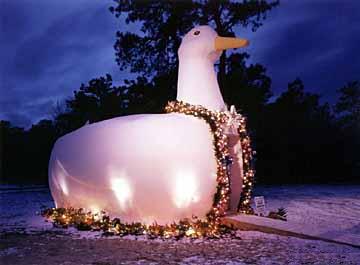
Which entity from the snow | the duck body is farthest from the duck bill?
the snow

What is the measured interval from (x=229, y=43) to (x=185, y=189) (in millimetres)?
2888

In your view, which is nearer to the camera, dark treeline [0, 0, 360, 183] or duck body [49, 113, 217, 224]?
duck body [49, 113, 217, 224]

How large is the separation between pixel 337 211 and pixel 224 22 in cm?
1163

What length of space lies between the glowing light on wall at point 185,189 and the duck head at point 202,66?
5.21ft

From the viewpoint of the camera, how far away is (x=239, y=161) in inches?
346

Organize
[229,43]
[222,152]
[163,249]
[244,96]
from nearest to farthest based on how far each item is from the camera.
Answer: [163,249]
[222,152]
[229,43]
[244,96]

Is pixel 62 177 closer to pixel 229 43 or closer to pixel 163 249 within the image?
pixel 163 249

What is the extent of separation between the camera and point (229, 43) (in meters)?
8.76

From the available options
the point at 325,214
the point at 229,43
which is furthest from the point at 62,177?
the point at 325,214

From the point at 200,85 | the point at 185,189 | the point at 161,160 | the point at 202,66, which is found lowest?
the point at 185,189

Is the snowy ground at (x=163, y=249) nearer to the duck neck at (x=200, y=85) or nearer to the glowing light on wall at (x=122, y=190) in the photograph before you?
the glowing light on wall at (x=122, y=190)

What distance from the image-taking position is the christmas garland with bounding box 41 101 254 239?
7.53m

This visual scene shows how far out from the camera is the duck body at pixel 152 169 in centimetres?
763

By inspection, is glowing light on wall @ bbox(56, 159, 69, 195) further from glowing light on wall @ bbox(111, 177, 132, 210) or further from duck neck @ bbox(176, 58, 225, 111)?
duck neck @ bbox(176, 58, 225, 111)
